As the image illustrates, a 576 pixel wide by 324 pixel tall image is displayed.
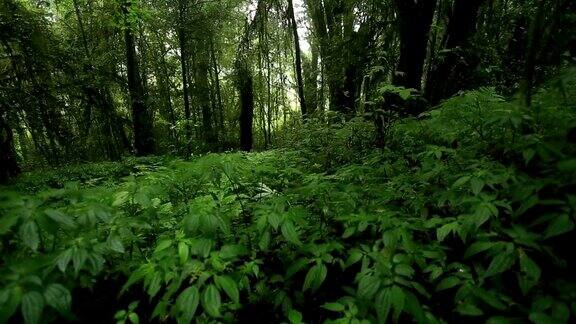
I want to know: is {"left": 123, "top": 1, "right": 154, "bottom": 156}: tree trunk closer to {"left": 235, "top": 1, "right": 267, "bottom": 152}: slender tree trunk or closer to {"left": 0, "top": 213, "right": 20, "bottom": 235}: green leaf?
{"left": 235, "top": 1, "right": 267, "bottom": 152}: slender tree trunk

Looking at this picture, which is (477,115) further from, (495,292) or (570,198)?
(495,292)

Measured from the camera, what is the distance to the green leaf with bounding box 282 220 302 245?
1.66 metres

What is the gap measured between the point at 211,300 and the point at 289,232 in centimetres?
48

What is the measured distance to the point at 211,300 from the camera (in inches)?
57.6

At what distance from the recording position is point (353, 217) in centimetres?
194

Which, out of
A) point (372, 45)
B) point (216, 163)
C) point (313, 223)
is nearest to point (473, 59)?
point (372, 45)

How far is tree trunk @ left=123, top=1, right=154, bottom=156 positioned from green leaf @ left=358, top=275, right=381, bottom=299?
10057 millimetres

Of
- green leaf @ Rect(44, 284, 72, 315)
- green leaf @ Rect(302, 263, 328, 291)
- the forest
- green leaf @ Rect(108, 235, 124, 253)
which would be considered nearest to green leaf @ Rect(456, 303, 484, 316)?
the forest

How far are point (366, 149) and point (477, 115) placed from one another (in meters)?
1.79

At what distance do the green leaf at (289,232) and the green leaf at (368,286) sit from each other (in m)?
0.34

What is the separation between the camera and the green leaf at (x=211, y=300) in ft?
4.70

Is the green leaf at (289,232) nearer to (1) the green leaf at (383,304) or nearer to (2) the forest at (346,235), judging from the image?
(2) the forest at (346,235)

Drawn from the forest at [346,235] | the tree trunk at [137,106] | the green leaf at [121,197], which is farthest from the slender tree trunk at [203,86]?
the green leaf at [121,197]

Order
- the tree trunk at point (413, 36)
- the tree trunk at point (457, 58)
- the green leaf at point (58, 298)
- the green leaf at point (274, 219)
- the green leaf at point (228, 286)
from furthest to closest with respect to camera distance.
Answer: the tree trunk at point (457, 58) → the tree trunk at point (413, 36) → the green leaf at point (274, 219) → the green leaf at point (228, 286) → the green leaf at point (58, 298)
